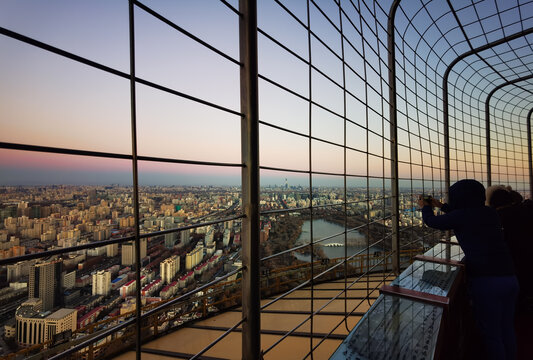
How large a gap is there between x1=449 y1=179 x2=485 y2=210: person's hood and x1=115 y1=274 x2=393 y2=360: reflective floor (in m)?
0.94

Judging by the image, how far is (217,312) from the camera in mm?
3895

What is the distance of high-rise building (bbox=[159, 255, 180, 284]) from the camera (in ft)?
2.71

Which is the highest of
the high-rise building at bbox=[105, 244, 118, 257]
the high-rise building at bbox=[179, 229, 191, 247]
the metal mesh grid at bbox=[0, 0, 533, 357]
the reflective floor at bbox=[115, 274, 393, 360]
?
the metal mesh grid at bbox=[0, 0, 533, 357]

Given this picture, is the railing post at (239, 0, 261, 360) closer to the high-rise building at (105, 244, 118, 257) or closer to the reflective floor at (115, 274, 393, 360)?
the high-rise building at (105, 244, 118, 257)

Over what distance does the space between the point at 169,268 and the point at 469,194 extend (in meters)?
1.62

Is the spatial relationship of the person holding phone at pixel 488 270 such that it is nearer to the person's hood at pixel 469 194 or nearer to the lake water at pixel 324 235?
the person's hood at pixel 469 194

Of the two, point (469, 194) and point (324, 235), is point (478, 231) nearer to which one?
point (469, 194)

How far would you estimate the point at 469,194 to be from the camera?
4.75 feet

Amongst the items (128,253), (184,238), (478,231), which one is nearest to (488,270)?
(478,231)

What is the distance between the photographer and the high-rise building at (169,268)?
83cm

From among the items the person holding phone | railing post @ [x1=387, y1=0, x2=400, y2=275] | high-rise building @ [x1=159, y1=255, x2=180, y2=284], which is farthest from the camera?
railing post @ [x1=387, y1=0, x2=400, y2=275]

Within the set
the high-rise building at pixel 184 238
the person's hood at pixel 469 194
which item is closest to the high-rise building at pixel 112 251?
the high-rise building at pixel 184 238

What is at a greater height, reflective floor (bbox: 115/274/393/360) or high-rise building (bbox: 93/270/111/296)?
high-rise building (bbox: 93/270/111/296)

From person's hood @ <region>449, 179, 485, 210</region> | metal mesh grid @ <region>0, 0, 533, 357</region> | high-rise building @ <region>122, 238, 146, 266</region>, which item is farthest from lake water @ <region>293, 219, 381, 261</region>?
high-rise building @ <region>122, 238, 146, 266</region>
